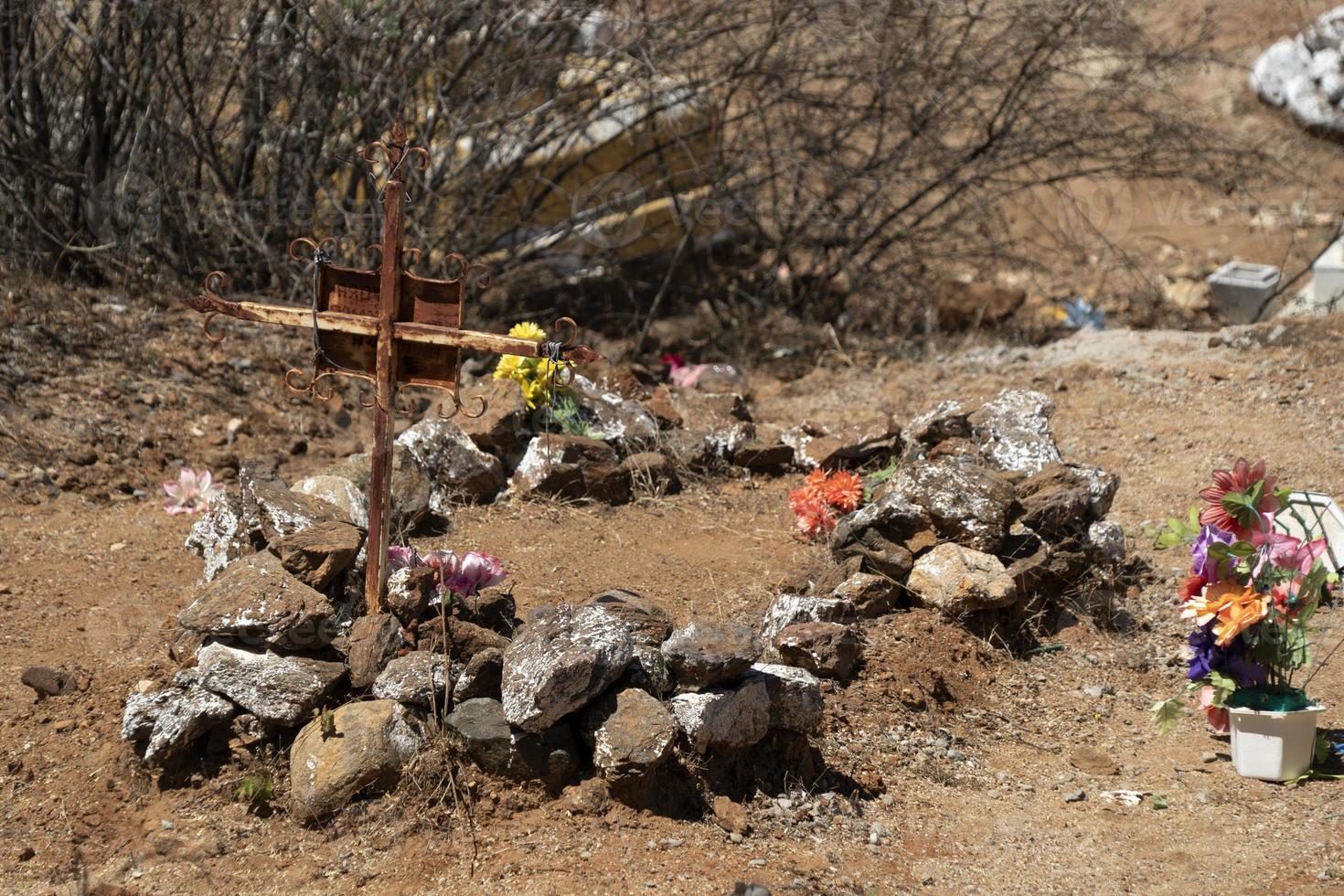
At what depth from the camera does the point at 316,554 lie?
3.69 metres

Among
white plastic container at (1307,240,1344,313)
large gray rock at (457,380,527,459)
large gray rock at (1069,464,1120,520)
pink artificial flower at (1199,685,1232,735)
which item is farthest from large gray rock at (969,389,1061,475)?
white plastic container at (1307,240,1344,313)

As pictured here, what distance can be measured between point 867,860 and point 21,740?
86.1 inches

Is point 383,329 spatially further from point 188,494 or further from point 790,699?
point 188,494

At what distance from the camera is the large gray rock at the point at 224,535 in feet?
13.5

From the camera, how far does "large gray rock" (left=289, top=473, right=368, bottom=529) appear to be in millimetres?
4492

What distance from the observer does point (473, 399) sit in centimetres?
549

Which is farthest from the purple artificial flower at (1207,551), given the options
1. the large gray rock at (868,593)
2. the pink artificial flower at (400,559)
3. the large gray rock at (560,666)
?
the pink artificial flower at (400,559)

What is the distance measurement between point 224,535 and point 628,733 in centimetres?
175

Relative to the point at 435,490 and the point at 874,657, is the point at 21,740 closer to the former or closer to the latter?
the point at 435,490

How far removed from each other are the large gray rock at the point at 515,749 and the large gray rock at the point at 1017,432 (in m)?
2.57

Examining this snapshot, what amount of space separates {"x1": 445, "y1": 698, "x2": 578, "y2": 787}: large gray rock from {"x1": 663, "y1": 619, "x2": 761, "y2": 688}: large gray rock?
0.34 meters

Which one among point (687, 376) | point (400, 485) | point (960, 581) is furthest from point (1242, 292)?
point (400, 485)

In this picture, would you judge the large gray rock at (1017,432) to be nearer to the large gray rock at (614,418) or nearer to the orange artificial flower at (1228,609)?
the large gray rock at (614,418)

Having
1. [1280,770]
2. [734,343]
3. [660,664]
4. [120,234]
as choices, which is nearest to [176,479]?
[120,234]
